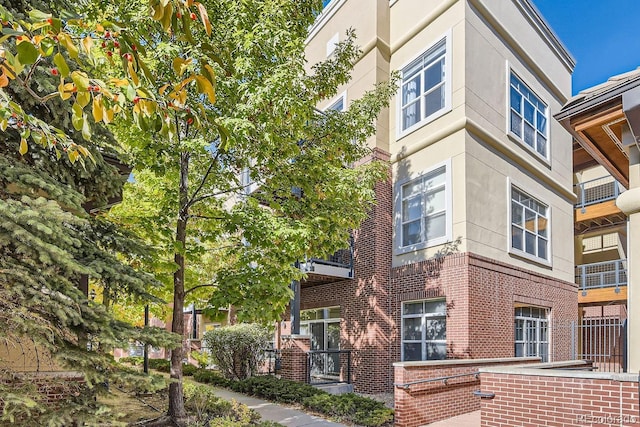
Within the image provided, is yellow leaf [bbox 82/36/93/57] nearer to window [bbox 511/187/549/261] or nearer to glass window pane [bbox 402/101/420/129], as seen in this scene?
glass window pane [bbox 402/101/420/129]

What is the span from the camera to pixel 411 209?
14.8m

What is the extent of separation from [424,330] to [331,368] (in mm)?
3978

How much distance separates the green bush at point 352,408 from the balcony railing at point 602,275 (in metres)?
14.0

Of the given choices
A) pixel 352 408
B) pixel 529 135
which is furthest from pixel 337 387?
pixel 529 135

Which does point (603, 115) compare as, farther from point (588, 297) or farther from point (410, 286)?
point (588, 297)

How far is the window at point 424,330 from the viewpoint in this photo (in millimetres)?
13227

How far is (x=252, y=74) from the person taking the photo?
27.7ft

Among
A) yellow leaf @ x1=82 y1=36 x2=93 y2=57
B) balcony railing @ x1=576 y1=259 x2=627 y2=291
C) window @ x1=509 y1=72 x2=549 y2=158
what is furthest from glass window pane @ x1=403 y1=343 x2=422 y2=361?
yellow leaf @ x1=82 y1=36 x2=93 y2=57

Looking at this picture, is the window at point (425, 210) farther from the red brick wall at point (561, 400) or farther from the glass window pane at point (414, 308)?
the red brick wall at point (561, 400)

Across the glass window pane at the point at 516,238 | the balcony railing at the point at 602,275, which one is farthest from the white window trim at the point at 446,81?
the balcony railing at the point at 602,275

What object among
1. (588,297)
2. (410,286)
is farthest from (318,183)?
(588,297)

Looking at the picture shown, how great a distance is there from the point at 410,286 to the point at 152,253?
9.09 m

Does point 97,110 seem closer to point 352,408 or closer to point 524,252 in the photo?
point 352,408

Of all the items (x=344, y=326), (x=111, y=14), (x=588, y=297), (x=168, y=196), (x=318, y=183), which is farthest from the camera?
(x=588, y=297)
